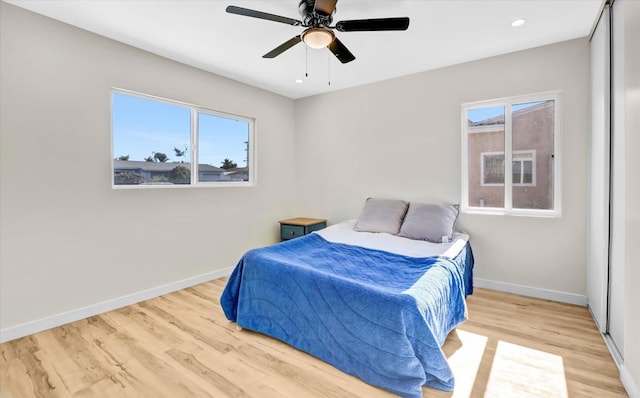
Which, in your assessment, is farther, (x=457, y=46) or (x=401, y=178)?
(x=401, y=178)

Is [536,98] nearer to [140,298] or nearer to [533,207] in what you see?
[533,207]

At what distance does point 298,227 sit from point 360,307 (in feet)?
7.95

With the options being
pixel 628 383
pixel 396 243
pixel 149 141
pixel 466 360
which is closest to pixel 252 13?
pixel 149 141

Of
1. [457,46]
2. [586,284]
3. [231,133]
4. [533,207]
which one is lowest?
[586,284]

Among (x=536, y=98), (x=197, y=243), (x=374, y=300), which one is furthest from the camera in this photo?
(x=197, y=243)

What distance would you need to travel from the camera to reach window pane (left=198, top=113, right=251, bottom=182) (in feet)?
11.8

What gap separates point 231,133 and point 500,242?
352 cm

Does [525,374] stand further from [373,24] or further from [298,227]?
[298,227]

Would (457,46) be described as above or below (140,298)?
above

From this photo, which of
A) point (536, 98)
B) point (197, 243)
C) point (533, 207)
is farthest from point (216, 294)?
point (536, 98)

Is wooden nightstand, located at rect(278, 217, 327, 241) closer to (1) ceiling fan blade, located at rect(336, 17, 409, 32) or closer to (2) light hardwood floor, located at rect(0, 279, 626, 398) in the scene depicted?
(2) light hardwood floor, located at rect(0, 279, 626, 398)

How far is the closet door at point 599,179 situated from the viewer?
7.13ft

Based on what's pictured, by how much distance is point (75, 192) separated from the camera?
2.53m

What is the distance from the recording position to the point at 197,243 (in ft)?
11.4
